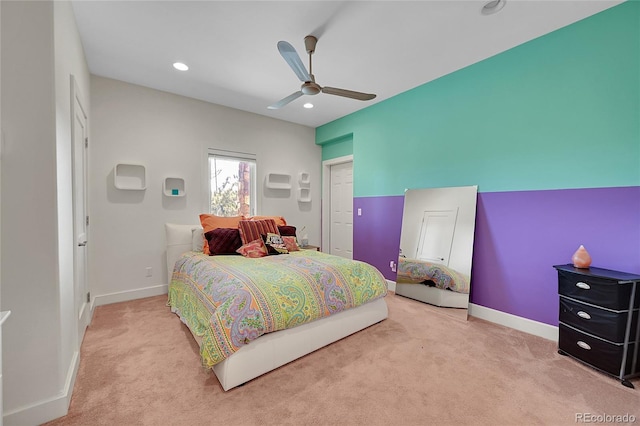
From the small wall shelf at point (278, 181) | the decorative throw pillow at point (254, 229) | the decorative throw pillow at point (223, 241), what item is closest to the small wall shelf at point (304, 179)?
the small wall shelf at point (278, 181)

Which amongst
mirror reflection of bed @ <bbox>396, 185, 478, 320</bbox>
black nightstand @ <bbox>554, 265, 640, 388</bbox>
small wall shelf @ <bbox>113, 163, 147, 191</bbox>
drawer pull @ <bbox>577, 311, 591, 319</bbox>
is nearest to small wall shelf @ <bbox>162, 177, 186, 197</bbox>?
small wall shelf @ <bbox>113, 163, 147, 191</bbox>

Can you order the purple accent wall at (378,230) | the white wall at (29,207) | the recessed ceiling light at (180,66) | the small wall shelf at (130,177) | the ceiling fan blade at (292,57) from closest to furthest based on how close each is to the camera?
the white wall at (29,207), the ceiling fan blade at (292,57), the recessed ceiling light at (180,66), the small wall shelf at (130,177), the purple accent wall at (378,230)

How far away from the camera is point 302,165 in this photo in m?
4.86

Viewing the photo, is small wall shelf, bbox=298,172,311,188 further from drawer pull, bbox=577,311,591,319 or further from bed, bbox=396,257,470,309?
drawer pull, bbox=577,311,591,319

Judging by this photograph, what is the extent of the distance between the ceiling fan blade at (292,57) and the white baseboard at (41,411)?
2.54 meters

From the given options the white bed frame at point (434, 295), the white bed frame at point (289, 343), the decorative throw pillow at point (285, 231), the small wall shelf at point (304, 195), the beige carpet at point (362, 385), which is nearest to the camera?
the beige carpet at point (362, 385)

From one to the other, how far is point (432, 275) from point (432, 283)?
→ 10 cm

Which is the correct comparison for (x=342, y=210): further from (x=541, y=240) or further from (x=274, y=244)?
(x=541, y=240)

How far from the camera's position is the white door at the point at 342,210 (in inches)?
184

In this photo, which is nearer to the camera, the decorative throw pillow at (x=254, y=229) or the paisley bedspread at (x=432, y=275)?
the paisley bedspread at (x=432, y=275)

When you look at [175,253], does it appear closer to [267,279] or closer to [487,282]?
[267,279]

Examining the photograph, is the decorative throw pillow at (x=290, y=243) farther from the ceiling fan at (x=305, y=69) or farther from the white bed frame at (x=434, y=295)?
the ceiling fan at (x=305, y=69)

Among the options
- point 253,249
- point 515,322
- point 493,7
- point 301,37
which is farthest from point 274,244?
point 493,7

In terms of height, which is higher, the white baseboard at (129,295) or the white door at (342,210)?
the white door at (342,210)
